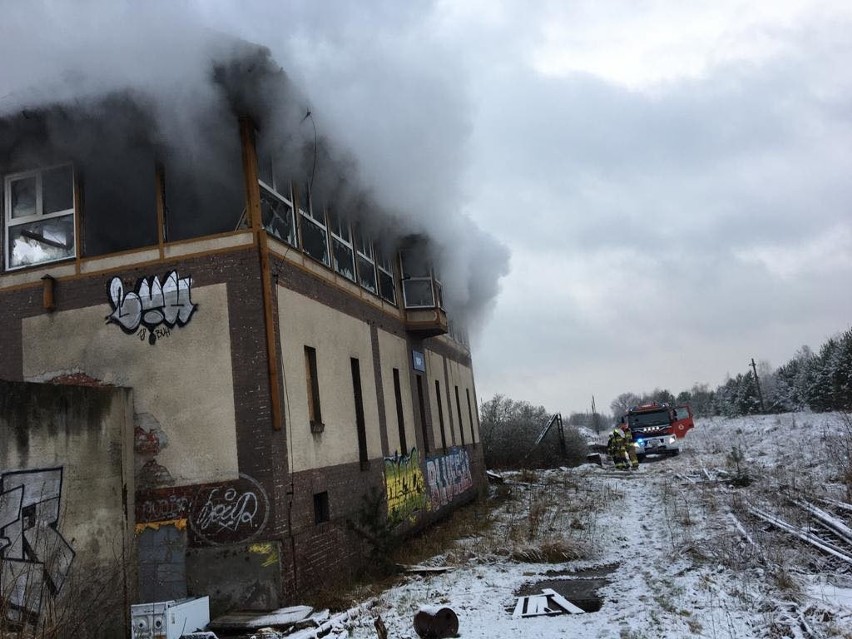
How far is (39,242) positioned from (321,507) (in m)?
6.13

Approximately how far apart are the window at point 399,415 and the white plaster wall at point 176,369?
5914mm

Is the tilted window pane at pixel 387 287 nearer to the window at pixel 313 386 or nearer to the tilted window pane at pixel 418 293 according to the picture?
the tilted window pane at pixel 418 293

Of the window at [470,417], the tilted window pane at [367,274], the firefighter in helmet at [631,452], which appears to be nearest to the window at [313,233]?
the tilted window pane at [367,274]

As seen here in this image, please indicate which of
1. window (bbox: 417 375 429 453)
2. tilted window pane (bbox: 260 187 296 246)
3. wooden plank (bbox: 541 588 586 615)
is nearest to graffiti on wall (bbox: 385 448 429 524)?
window (bbox: 417 375 429 453)

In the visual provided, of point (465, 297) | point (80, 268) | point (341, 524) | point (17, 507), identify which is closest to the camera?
point (17, 507)

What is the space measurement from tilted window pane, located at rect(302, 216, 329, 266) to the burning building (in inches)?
3.7

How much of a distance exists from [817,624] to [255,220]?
8.27 m

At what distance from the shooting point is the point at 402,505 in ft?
46.3

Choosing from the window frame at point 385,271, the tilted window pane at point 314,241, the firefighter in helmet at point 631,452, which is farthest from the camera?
the firefighter in helmet at point 631,452

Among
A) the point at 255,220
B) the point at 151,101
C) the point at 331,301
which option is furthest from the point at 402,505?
the point at 151,101

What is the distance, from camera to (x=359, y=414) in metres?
12.7

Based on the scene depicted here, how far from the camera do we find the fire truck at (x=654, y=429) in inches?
1234

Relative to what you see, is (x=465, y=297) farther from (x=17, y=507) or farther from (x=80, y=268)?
(x=17, y=507)

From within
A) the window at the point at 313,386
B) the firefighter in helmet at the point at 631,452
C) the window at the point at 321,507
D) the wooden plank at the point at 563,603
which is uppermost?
the window at the point at 313,386
